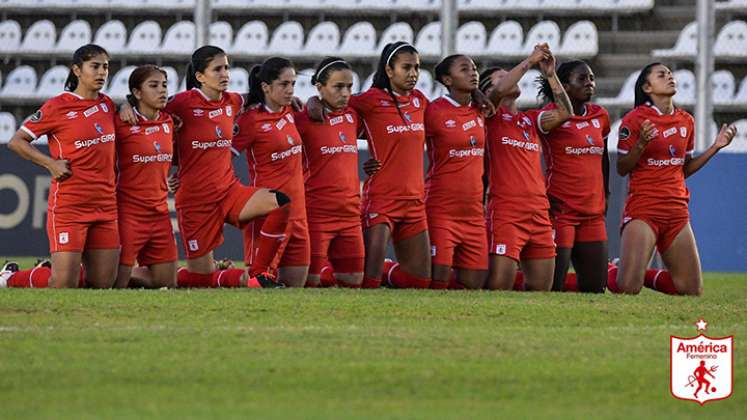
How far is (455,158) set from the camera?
11.8 meters

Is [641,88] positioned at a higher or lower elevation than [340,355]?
higher

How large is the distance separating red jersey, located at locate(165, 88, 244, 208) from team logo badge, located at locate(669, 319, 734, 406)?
5121 mm

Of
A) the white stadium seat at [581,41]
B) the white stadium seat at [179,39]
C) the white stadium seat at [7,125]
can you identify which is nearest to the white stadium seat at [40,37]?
the white stadium seat at [7,125]

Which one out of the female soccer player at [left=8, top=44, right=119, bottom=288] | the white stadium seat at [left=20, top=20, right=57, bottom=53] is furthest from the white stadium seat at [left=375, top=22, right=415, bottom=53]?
the female soccer player at [left=8, top=44, right=119, bottom=288]

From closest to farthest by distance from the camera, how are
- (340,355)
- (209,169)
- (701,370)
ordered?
1. (701,370)
2. (340,355)
3. (209,169)

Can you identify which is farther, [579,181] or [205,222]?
[579,181]

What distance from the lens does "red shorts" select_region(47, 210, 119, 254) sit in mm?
10922

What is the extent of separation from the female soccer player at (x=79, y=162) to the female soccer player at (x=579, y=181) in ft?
11.8

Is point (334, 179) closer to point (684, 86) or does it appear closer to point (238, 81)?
point (238, 81)

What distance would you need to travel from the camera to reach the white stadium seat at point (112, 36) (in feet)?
73.0

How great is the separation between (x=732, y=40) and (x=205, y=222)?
35.7 feet

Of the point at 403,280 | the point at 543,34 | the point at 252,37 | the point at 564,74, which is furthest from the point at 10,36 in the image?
the point at 564,74

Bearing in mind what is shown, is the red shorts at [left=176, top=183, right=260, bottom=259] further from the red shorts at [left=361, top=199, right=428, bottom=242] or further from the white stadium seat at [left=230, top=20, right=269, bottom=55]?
the white stadium seat at [left=230, top=20, right=269, bottom=55]

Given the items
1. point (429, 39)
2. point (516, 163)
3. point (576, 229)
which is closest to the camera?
point (516, 163)
